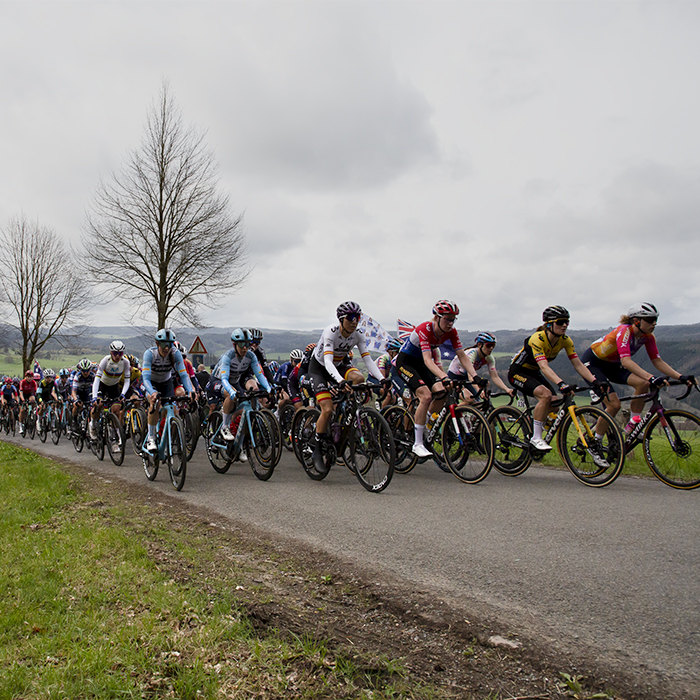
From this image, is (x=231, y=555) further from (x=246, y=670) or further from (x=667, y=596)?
(x=667, y=596)

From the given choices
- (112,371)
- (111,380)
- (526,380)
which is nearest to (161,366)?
(112,371)

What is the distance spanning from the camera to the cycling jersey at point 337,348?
755 cm

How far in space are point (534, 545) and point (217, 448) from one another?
5869mm

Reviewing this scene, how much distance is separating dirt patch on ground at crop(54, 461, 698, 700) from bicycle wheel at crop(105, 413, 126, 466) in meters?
6.50

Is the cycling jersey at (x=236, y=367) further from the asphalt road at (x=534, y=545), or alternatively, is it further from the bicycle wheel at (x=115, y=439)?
the bicycle wheel at (x=115, y=439)

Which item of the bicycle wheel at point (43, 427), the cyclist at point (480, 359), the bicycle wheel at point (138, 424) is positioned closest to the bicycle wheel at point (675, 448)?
the cyclist at point (480, 359)

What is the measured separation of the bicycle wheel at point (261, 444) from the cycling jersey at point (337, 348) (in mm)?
1221

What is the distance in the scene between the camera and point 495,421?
7875 millimetres

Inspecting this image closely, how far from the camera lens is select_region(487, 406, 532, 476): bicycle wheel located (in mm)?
7688

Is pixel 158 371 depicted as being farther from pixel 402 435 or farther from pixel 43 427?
pixel 43 427

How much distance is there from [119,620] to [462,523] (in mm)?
3118

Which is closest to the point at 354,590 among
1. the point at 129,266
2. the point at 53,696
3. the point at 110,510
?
the point at 53,696

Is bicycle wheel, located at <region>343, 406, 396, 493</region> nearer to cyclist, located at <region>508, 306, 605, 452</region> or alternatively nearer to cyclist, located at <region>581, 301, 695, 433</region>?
cyclist, located at <region>508, 306, 605, 452</region>

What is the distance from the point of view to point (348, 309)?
760cm
